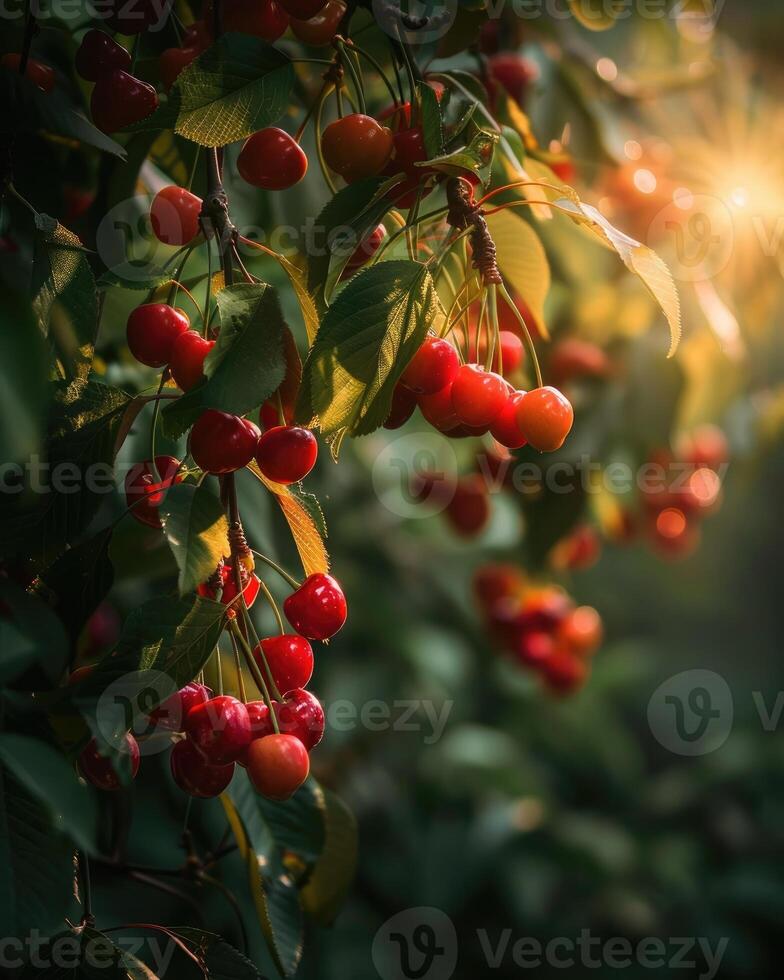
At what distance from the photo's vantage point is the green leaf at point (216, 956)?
61 cm

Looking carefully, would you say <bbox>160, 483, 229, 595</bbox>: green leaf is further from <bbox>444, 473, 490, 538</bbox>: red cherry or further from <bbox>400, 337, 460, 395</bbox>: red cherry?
<bbox>444, 473, 490, 538</bbox>: red cherry

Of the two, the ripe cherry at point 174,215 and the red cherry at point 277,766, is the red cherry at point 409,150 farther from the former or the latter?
the red cherry at point 277,766

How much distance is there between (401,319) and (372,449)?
1.62m

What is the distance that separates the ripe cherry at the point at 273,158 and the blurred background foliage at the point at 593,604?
13 cm

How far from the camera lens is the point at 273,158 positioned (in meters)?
0.60

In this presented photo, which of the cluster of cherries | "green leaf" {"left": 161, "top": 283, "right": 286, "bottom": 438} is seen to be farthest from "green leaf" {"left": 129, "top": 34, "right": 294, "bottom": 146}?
the cluster of cherries

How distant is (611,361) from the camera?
1.35 m

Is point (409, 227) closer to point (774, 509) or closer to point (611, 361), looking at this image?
point (611, 361)

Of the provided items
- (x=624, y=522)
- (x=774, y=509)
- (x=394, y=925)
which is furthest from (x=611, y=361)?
(x=774, y=509)

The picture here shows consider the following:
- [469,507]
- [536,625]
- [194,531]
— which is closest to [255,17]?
[194,531]

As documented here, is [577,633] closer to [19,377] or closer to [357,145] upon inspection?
[357,145]

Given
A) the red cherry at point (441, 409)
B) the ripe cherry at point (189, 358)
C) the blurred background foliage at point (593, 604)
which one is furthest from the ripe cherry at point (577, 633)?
the ripe cherry at point (189, 358)

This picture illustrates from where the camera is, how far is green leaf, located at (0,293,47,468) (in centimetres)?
35

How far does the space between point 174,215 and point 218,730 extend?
0.33 meters
